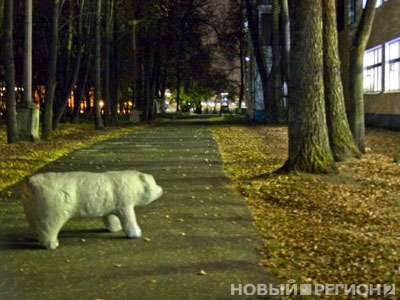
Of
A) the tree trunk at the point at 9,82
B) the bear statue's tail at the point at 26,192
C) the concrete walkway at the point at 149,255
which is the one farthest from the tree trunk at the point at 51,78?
the bear statue's tail at the point at 26,192

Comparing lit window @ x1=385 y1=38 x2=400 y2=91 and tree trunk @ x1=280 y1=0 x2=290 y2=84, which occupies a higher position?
tree trunk @ x1=280 y1=0 x2=290 y2=84

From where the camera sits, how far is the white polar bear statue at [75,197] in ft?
21.6

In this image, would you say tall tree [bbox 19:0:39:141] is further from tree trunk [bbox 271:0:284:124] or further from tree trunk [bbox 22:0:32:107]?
tree trunk [bbox 271:0:284:124]

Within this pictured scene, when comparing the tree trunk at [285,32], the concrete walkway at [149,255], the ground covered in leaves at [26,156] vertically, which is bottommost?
the concrete walkway at [149,255]

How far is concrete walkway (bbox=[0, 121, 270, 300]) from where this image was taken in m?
5.39

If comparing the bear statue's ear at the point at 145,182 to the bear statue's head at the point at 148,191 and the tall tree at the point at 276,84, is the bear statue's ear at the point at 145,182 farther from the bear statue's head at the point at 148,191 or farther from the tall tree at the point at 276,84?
the tall tree at the point at 276,84

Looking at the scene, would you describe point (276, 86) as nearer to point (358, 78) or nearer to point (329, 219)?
point (358, 78)

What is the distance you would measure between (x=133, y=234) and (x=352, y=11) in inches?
1197

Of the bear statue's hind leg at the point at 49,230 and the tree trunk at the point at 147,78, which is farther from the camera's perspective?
the tree trunk at the point at 147,78

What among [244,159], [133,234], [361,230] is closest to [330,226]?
[361,230]

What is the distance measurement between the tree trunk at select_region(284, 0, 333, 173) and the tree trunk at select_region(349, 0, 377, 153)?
3254 millimetres

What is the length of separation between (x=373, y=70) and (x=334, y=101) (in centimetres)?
1822

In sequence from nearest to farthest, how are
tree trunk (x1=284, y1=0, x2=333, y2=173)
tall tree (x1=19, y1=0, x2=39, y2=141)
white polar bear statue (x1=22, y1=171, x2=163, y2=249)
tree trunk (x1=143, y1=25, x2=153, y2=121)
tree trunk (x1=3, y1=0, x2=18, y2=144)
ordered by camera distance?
white polar bear statue (x1=22, y1=171, x2=163, y2=249)
tree trunk (x1=284, y1=0, x2=333, y2=173)
tall tree (x1=19, y1=0, x2=39, y2=141)
tree trunk (x1=3, y1=0, x2=18, y2=144)
tree trunk (x1=143, y1=25, x2=153, y2=121)

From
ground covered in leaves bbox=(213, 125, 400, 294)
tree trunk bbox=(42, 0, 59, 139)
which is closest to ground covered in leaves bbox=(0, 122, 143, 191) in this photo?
tree trunk bbox=(42, 0, 59, 139)
